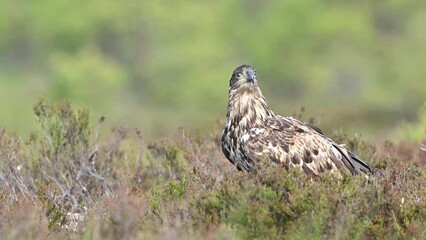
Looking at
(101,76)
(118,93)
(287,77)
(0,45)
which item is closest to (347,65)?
(287,77)

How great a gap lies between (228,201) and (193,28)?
114 feet

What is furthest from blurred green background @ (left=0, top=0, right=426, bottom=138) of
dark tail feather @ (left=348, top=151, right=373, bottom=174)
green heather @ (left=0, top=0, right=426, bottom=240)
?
dark tail feather @ (left=348, top=151, right=373, bottom=174)

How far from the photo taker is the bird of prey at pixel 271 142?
7.54 m

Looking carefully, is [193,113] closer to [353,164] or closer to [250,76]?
[250,76]

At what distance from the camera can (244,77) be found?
318 inches

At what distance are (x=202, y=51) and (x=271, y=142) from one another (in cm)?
3280

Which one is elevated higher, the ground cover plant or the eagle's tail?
the eagle's tail

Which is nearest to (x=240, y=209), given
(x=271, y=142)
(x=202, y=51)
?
(x=271, y=142)

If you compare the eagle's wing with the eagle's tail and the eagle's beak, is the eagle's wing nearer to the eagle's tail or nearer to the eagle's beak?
the eagle's tail

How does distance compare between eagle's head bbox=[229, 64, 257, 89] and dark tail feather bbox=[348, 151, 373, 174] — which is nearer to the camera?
dark tail feather bbox=[348, 151, 373, 174]

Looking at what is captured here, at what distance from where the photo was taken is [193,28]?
134 ft

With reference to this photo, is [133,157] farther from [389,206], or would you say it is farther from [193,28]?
[193,28]

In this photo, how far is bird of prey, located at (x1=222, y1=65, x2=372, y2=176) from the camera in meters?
7.54

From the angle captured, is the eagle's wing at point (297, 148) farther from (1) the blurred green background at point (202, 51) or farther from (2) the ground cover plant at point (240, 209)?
(1) the blurred green background at point (202, 51)
